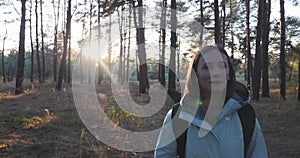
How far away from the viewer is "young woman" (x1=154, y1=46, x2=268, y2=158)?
1812mm

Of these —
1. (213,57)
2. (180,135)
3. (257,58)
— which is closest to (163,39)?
(257,58)

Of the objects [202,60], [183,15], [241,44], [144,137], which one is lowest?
[144,137]

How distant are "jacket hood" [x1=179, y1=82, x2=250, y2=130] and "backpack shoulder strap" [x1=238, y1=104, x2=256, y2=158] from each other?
42 millimetres

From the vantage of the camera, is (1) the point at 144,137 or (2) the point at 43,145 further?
(1) the point at 144,137

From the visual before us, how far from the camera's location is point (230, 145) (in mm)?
1801

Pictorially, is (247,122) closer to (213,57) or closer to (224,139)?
(224,139)

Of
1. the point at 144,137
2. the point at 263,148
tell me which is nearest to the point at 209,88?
the point at 263,148

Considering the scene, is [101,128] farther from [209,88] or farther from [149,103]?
[209,88]

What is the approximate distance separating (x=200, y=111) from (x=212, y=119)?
0.11m

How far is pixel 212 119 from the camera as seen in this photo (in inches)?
72.6

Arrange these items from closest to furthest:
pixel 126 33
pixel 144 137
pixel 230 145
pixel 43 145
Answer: pixel 230 145 → pixel 43 145 → pixel 144 137 → pixel 126 33

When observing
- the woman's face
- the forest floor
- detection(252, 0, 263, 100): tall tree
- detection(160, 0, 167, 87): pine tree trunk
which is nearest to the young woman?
the woman's face

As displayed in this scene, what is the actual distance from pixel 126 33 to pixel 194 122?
100.0 feet

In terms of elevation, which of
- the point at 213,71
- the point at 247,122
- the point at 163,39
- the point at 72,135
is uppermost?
the point at 163,39
